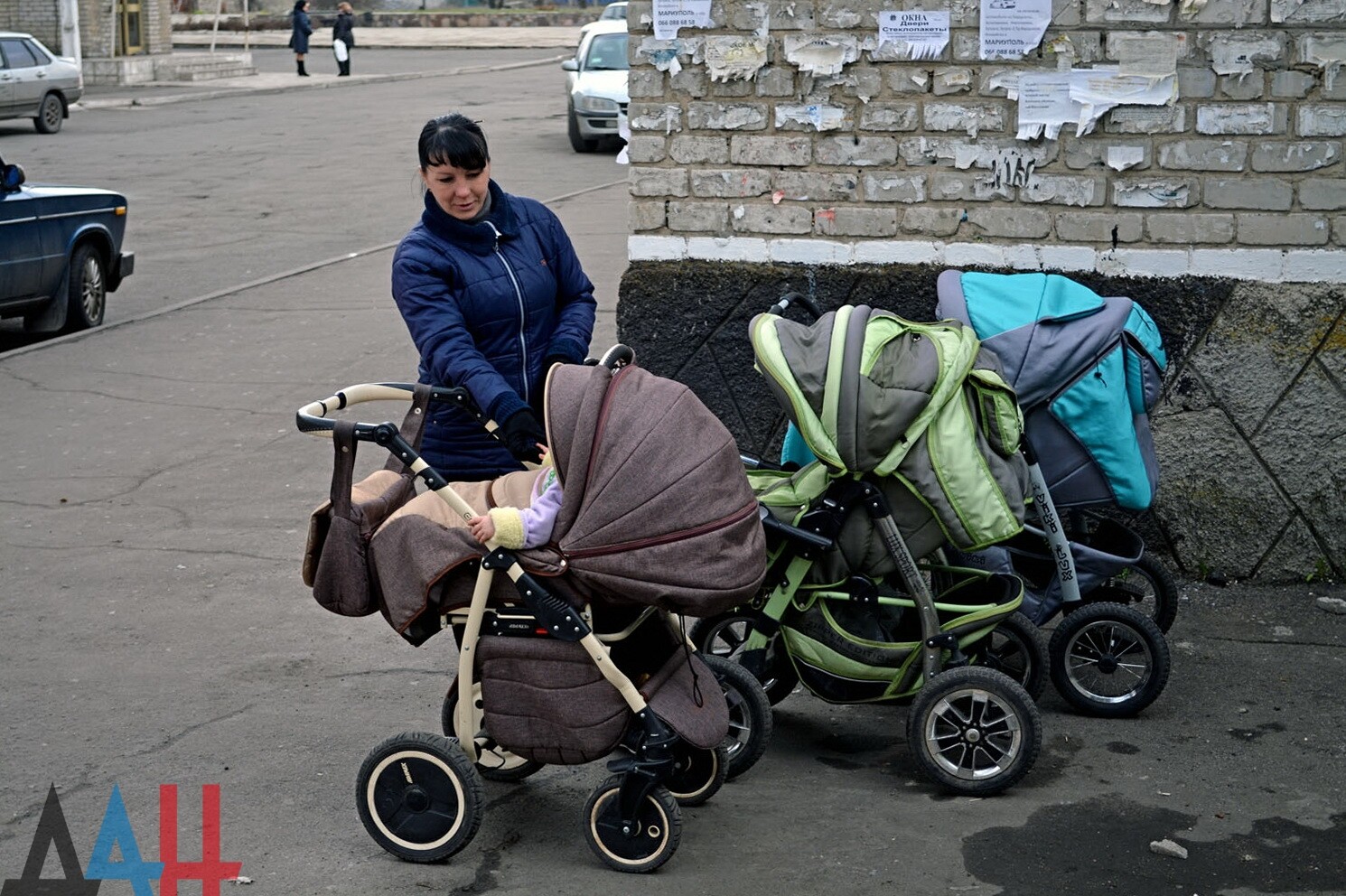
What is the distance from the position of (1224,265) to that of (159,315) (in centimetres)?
841

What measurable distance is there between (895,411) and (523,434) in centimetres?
106

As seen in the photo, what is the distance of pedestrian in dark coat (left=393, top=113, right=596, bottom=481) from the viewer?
462cm

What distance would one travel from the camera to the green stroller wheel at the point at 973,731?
4.63m

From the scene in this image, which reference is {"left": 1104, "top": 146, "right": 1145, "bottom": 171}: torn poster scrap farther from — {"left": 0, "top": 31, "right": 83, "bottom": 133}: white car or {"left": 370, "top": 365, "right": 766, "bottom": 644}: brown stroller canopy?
{"left": 0, "top": 31, "right": 83, "bottom": 133}: white car

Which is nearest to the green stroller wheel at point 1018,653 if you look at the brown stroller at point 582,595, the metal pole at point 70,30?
the brown stroller at point 582,595

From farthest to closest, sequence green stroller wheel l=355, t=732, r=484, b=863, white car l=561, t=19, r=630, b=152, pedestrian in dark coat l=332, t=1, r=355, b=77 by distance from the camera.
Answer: pedestrian in dark coat l=332, t=1, r=355, b=77 → white car l=561, t=19, r=630, b=152 → green stroller wheel l=355, t=732, r=484, b=863

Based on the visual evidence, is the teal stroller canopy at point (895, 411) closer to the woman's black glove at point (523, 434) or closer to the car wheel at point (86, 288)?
the woman's black glove at point (523, 434)

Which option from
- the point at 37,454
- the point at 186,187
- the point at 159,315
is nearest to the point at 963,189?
the point at 37,454

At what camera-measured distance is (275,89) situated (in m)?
35.1

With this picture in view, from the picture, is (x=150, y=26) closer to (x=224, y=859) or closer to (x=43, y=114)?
(x=43, y=114)

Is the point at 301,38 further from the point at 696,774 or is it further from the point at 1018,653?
the point at 696,774

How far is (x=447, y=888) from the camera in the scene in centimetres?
418

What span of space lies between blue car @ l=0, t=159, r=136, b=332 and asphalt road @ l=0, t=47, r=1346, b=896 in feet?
5.39

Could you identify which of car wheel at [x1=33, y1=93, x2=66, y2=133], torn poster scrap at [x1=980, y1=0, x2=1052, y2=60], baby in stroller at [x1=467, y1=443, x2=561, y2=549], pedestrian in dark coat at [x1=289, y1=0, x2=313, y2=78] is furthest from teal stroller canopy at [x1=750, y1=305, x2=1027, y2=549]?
pedestrian in dark coat at [x1=289, y1=0, x2=313, y2=78]
